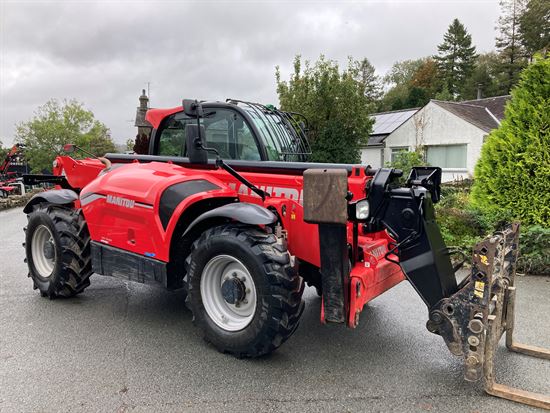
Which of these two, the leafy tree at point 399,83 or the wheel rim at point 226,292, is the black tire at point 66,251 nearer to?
the wheel rim at point 226,292

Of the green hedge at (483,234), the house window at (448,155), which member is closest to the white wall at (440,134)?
the house window at (448,155)

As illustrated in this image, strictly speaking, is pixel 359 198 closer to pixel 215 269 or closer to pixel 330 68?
pixel 215 269

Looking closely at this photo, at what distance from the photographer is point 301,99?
1797cm

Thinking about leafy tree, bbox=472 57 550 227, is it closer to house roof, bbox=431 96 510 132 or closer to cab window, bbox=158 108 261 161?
cab window, bbox=158 108 261 161

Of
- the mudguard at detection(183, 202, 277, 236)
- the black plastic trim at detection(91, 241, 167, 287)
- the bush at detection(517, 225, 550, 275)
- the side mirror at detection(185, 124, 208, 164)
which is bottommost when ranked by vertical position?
the bush at detection(517, 225, 550, 275)

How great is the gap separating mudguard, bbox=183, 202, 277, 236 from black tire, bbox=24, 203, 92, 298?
6.23 ft

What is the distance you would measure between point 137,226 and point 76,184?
2089 mm

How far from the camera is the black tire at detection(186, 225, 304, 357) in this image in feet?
11.3

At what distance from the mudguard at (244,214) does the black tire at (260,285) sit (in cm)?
11

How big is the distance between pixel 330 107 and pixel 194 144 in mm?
14589

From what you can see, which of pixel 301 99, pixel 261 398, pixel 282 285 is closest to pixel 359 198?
pixel 282 285

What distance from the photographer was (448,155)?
873 inches

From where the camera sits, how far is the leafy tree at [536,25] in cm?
4125

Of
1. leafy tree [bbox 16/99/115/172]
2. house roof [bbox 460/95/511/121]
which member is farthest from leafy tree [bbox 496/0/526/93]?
leafy tree [bbox 16/99/115/172]
